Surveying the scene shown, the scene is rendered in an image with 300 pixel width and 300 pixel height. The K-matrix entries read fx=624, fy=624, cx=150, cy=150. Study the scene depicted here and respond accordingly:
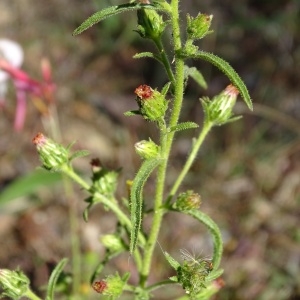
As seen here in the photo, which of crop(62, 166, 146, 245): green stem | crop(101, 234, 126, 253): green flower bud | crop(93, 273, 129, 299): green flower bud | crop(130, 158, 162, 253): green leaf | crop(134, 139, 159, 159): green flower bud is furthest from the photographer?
crop(101, 234, 126, 253): green flower bud

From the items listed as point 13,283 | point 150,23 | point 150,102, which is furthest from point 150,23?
point 13,283

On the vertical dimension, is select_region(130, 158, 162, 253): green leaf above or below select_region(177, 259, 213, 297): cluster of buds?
above

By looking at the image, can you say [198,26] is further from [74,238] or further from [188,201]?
[74,238]

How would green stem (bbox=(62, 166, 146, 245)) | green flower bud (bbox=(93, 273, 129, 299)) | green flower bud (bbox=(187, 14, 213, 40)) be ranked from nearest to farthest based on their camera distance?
green flower bud (bbox=(187, 14, 213, 40)) → green flower bud (bbox=(93, 273, 129, 299)) → green stem (bbox=(62, 166, 146, 245))

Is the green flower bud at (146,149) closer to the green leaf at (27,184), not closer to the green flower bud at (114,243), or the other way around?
the green flower bud at (114,243)

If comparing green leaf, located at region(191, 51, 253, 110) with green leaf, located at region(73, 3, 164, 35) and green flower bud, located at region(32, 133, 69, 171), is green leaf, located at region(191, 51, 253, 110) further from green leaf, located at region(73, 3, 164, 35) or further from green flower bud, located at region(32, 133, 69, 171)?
green flower bud, located at region(32, 133, 69, 171)

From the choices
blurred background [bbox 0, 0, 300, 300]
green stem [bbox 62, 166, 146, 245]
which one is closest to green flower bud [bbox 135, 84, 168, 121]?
green stem [bbox 62, 166, 146, 245]
